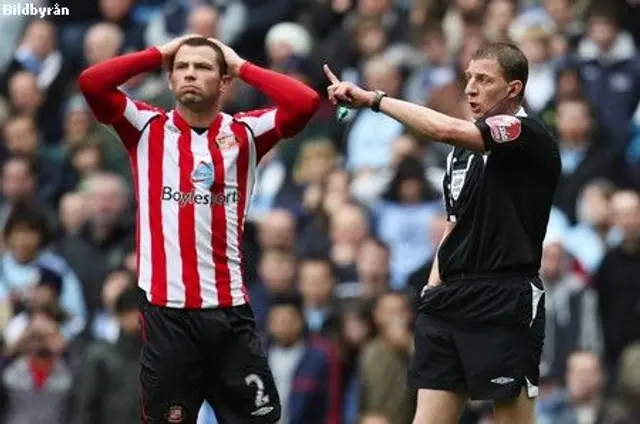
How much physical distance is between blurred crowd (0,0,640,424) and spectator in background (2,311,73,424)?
1 centimetres

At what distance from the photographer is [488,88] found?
10.3m

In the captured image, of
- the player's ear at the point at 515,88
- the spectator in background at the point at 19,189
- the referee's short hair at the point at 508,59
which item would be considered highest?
the referee's short hair at the point at 508,59

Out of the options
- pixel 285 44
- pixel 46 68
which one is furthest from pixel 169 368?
pixel 46 68

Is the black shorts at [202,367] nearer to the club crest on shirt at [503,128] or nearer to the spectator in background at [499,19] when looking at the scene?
the club crest on shirt at [503,128]

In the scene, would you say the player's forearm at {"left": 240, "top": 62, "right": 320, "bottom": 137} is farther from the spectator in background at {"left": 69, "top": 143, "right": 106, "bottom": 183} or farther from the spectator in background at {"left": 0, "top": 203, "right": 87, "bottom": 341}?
the spectator in background at {"left": 69, "top": 143, "right": 106, "bottom": 183}

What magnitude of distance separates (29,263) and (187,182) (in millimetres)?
6574

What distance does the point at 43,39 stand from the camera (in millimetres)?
19672

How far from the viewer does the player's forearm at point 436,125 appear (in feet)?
32.6

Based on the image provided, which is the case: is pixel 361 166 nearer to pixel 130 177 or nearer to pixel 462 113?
pixel 462 113

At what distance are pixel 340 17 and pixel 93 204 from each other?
141 inches

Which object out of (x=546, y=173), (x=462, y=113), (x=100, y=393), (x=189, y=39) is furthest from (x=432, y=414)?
(x=462, y=113)

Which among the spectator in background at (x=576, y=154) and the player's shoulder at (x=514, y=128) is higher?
the player's shoulder at (x=514, y=128)

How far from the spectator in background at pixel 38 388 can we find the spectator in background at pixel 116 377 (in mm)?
552

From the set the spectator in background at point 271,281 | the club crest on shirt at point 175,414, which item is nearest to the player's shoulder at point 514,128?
the club crest on shirt at point 175,414
